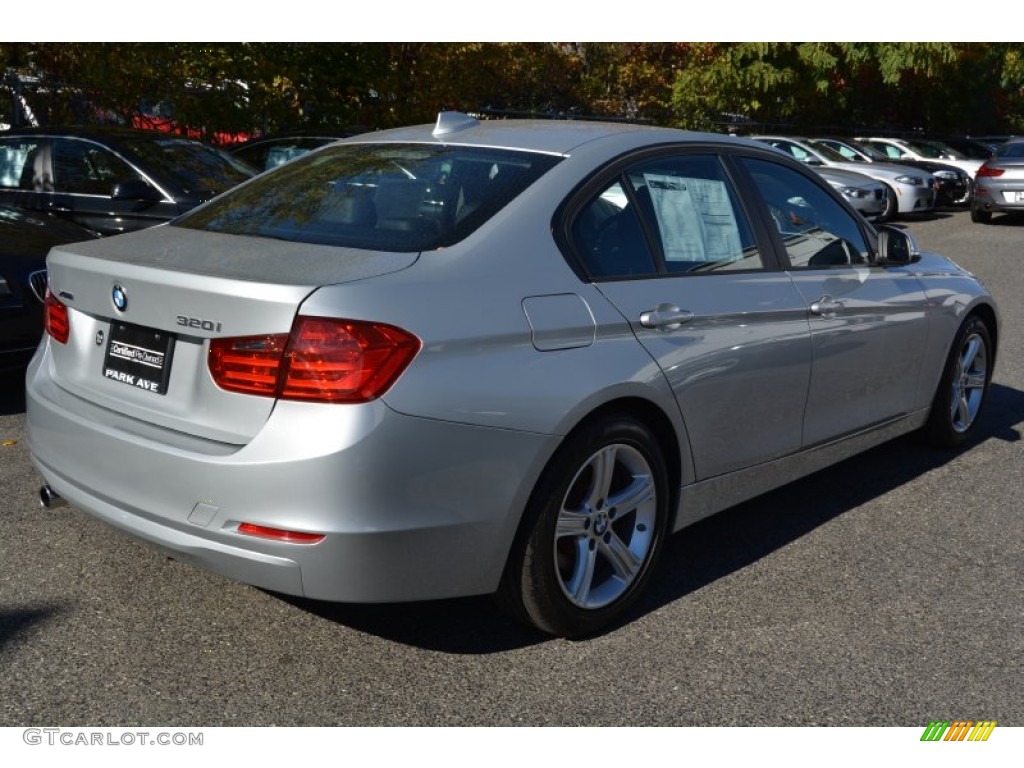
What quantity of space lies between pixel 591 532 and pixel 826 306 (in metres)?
1.56

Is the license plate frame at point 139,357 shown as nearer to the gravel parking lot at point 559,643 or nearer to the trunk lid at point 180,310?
the trunk lid at point 180,310

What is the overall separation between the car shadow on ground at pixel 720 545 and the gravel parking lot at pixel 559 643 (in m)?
0.01

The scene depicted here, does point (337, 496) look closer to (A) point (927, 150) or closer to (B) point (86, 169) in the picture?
(B) point (86, 169)

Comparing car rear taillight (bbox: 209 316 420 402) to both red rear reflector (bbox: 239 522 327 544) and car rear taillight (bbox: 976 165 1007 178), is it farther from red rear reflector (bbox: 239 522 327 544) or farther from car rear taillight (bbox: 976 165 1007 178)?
car rear taillight (bbox: 976 165 1007 178)

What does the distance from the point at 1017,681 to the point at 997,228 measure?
1860 cm

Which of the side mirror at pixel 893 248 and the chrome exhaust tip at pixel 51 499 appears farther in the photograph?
the side mirror at pixel 893 248

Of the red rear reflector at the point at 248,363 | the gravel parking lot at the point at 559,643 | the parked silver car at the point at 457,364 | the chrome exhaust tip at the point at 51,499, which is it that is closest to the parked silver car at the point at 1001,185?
the gravel parking lot at the point at 559,643

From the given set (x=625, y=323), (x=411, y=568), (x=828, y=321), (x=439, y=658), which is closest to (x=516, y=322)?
(x=625, y=323)

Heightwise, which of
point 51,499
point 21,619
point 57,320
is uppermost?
point 57,320

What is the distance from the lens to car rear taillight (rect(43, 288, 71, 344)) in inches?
155

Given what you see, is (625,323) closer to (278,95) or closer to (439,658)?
(439,658)

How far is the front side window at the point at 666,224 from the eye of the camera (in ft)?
13.0

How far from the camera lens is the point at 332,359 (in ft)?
10.5

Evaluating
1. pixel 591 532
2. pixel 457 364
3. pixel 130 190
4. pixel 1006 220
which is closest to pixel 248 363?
pixel 457 364
